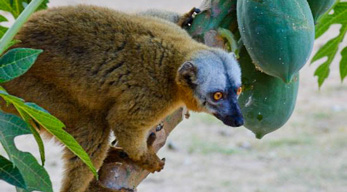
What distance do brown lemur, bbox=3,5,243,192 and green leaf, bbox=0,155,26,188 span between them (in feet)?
3.03

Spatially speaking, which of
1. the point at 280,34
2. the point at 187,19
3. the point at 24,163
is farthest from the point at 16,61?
the point at 187,19

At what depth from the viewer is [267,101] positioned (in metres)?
2.49

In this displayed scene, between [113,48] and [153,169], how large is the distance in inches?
21.0

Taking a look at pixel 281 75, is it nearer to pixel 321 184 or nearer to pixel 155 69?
pixel 155 69

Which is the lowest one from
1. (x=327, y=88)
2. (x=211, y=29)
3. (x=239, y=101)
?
(x=327, y=88)

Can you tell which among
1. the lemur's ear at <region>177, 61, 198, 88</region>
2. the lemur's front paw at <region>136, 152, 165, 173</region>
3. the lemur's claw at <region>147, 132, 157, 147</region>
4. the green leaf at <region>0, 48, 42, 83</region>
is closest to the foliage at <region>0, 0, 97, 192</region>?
the green leaf at <region>0, 48, 42, 83</region>

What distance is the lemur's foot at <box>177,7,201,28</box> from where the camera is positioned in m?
2.83

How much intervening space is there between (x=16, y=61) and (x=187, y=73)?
1.21m

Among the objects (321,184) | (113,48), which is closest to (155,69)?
(113,48)

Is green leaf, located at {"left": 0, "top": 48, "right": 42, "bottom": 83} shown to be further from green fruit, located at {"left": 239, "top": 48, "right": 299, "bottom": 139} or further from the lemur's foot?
the lemur's foot

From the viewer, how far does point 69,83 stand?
8.76ft

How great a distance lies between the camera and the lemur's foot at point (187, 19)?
2.83 meters

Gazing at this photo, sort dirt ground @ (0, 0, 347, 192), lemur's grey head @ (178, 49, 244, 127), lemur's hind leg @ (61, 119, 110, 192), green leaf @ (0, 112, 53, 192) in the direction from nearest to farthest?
1. green leaf @ (0, 112, 53, 192)
2. lemur's hind leg @ (61, 119, 110, 192)
3. lemur's grey head @ (178, 49, 244, 127)
4. dirt ground @ (0, 0, 347, 192)

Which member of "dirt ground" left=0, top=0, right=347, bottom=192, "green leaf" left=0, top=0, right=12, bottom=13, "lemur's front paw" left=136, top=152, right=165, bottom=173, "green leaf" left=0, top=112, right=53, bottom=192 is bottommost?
"dirt ground" left=0, top=0, right=347, bottom=192
